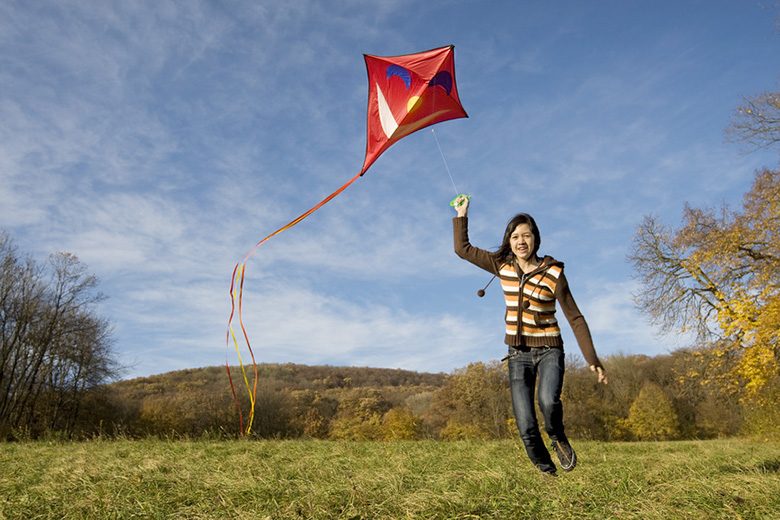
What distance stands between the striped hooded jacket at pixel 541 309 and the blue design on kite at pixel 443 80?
330 cm

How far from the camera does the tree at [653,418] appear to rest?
48.2 metres

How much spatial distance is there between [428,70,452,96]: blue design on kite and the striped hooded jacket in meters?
3.30

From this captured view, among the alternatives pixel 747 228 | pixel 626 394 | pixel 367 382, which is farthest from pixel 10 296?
pixel 626 394

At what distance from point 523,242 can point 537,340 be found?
0.91 m

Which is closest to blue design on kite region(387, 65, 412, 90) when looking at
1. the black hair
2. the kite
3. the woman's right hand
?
the kite

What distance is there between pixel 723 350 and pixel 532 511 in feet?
64.4

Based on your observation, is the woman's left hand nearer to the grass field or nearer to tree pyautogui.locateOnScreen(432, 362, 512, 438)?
the grass field

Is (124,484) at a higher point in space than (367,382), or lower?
lower

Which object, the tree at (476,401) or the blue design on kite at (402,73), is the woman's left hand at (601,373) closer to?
the blue design on kite at (402,73)

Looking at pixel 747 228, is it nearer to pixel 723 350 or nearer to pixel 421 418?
pixel 723 350

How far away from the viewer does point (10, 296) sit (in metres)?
30.5

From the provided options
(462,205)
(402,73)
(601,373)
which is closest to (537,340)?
(601,373)

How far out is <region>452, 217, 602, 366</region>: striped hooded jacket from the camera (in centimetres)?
500

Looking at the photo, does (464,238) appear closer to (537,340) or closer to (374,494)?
(537,340)
